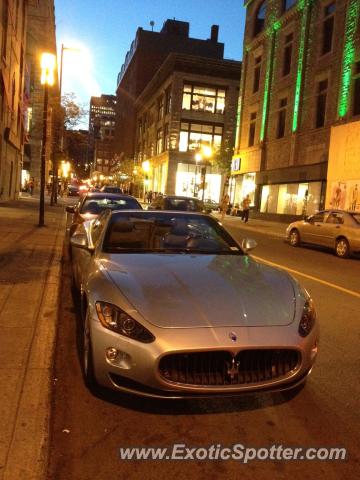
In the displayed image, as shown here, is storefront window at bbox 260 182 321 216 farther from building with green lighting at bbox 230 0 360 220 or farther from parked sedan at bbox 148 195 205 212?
parked sedan at bbox 148 195 205 212

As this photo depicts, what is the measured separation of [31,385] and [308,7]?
33.7 meters

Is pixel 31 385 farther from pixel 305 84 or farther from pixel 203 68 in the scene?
pixel 203 68

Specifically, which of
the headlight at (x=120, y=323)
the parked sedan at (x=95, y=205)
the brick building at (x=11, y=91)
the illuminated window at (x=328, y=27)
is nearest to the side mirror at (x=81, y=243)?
the headlight at (x=120, y=323)

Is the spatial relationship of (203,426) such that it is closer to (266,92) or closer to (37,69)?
(266,92)

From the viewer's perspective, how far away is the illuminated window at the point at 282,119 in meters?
35.1

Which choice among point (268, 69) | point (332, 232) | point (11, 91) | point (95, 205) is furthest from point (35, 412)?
point (268, 69)

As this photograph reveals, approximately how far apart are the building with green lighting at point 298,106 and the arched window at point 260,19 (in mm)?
74

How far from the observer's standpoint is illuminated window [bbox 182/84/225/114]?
60.2 metres

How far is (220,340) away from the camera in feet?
11.3

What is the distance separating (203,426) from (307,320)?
1.12 meters

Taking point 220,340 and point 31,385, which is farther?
point 31,385

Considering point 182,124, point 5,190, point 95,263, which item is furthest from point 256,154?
point 95,263

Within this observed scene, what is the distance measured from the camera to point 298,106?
→ 32719mm

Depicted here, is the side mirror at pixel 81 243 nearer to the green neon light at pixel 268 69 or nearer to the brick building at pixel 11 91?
the brick building at pixel 11 91
